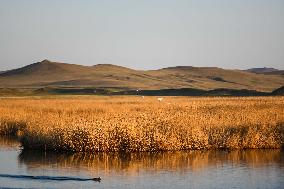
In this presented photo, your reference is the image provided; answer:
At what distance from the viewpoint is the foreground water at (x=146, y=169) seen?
60.8 feet

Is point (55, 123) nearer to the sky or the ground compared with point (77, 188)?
nearer to the sky

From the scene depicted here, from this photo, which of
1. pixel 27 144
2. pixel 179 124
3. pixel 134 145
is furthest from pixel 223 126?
pixel 27 144

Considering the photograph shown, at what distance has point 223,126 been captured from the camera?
2694cm

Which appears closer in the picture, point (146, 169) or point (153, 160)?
point (146, 169)

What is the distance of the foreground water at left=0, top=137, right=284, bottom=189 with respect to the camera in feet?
60.8

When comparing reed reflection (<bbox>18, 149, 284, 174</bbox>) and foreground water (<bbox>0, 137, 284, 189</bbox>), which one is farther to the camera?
reed reflection (<bbox>18, 149, 284, 174</bbox>)

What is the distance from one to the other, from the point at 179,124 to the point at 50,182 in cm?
893

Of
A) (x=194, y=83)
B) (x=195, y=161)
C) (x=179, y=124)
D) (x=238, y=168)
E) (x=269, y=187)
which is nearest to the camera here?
(x=269, y=187)

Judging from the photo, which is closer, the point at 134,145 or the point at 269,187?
the point at 269,187

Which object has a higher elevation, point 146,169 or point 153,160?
point 153,160

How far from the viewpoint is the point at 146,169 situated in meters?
21.2

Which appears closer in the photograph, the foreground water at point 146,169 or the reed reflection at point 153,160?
the foreground water at point 146,169

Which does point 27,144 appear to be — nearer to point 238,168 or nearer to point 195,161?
point 195,161

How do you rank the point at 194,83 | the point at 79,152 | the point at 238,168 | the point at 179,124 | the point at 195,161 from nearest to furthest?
the point at 238,168 → the point at 195,161 → the point at 79,152 → the point at 179,124 → the point at 194,83
